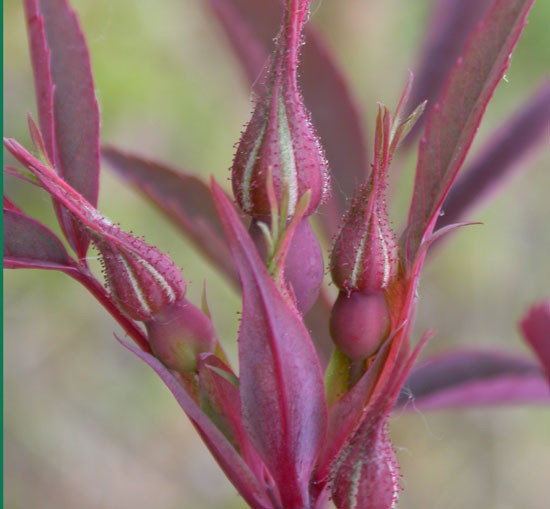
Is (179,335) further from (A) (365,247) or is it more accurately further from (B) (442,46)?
(B) (442,46)

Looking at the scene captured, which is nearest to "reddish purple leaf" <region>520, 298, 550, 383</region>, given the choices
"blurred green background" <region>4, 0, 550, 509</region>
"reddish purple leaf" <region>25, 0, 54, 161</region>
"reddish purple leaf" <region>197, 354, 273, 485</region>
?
"reddish purple leaf" <region>197, 354, 273, 485</region>

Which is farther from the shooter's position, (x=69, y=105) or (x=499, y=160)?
(x=499, y=160)

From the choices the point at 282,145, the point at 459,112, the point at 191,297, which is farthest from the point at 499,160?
the point at 191,297

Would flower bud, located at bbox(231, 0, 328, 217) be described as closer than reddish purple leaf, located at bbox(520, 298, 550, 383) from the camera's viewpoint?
Yes

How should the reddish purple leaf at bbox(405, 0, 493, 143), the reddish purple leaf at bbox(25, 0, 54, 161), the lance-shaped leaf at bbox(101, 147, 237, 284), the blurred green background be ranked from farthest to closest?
the blurred green background
the reddish purple leaf at bbox(405, 0, 493, 143)
the lance-shaped leaf at bbox(101, 147, 237, 284)
the reddish purple leaf at bbox(25, 0, 54, 161)

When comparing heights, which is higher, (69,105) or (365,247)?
(69,105)

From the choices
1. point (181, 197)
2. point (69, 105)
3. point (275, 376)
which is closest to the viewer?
point (275, 376)

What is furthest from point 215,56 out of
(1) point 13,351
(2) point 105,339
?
(1) point 13,351

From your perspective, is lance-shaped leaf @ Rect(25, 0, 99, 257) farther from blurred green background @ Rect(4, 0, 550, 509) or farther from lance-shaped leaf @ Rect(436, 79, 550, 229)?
blurred green background @ Rect(4, 0, 550, 509)
